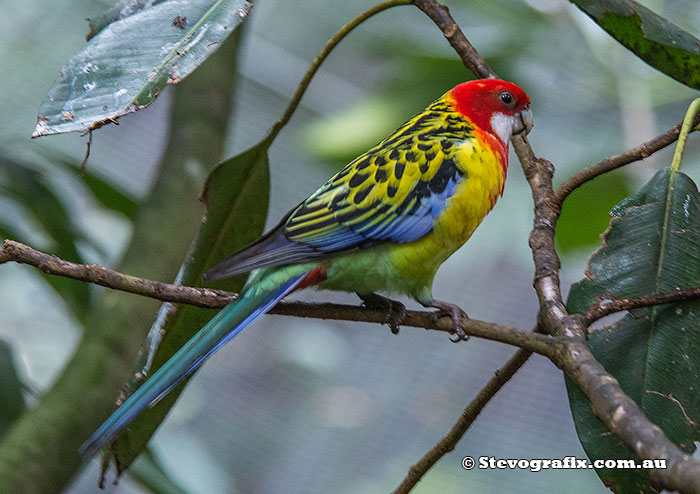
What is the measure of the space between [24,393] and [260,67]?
94.6 inches

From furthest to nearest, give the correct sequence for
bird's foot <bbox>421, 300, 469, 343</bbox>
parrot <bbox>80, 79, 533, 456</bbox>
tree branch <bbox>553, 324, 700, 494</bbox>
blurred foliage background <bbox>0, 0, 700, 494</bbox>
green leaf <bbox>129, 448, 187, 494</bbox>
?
blurred foliage background <bbox>0, 0, 700, 494</bbox>
green leaf <bbox>129, 448, 187, 494</bbox>
parrot <bbox>80, 79, 533, 456</bbox>
bird's foot <bbox>421, 300, 469, 343</bbox>
tree branch <bbox>553, 324, 700, 494</bbox>

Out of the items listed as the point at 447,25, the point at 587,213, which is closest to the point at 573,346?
the point at 447,25

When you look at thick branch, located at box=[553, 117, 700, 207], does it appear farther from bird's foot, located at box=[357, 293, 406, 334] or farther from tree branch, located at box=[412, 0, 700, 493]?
bird's foot, located at box=[357, 293, 406, 334]

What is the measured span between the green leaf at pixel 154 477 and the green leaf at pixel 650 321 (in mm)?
1240

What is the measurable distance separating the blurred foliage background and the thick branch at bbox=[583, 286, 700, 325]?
5.70 feet

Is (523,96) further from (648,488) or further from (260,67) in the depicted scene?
(260,67)

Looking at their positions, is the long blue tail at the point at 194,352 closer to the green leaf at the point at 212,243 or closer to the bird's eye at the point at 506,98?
the green leaf at the point at 212,243

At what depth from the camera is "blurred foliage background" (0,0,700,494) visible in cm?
338

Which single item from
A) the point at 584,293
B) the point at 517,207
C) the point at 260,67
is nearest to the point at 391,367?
the point at 517,207

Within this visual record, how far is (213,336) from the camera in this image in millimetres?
1503

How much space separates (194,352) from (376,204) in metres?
0.56

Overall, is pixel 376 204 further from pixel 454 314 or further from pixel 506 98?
pixel 506 98

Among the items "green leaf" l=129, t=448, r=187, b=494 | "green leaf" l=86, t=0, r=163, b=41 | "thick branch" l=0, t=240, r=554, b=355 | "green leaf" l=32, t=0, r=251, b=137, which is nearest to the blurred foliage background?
"green leaf" l=129, t=448, r=187, b=494

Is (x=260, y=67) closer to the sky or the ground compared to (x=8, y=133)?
closer to the sky
